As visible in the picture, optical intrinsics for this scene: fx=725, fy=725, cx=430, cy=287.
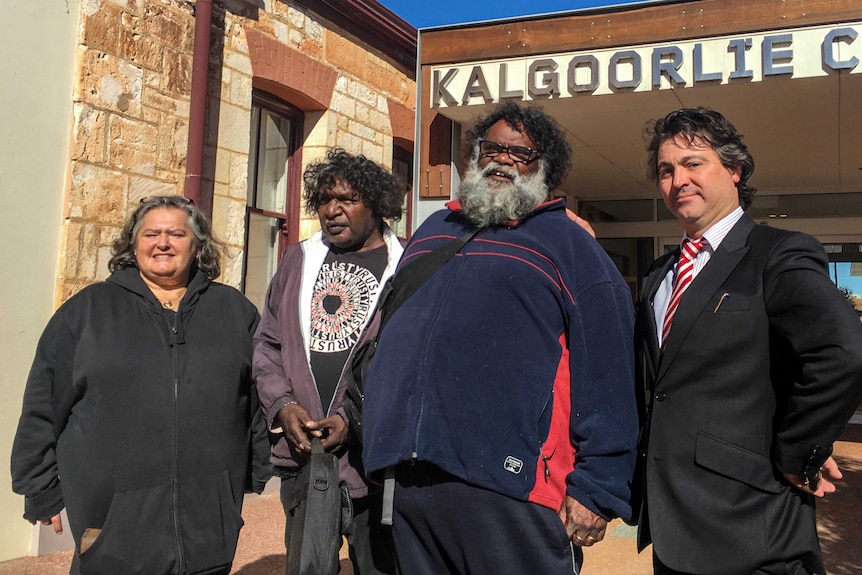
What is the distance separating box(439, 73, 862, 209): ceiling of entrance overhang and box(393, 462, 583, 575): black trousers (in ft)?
10.5

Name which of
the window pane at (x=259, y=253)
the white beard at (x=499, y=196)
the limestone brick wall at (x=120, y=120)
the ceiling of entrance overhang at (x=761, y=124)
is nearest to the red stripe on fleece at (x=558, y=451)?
the white beard at (x=499, y=196)

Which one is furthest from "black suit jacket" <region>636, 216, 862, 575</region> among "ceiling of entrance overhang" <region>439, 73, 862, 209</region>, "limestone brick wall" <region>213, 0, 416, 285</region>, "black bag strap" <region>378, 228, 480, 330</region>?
"limestone brick wall" <region>213, 0, 416, 285</region>

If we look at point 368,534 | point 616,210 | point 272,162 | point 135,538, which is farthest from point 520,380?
point 616,210

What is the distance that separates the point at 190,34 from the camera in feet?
18.4

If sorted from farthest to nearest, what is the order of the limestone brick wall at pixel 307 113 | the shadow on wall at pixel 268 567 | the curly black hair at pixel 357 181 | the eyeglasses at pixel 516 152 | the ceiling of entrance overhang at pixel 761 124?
the limestone brick wall at pixel 307 113 < the ceiling of entrance overhang at pixel 761 124 < the shadow on wall at pixel 268 567 < the curly black hair at pixel 357 181 < the eyeglasses at pixel 516 152

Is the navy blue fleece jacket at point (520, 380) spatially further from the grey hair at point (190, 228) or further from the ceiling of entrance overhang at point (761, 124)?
the ceiling of entrance overhang at point (761, 124)

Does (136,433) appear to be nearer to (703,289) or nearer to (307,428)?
(307,428)

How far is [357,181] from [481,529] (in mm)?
1603

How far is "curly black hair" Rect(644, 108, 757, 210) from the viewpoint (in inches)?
91.7

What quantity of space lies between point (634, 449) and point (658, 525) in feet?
0.75

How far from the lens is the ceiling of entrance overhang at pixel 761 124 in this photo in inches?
209

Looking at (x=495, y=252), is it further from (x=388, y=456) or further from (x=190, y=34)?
(x=190, y=34)

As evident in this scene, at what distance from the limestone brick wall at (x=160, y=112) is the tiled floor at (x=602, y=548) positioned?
5.44 ft

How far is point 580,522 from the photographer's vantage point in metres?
2.04
